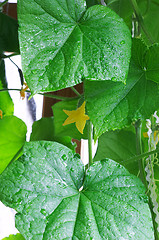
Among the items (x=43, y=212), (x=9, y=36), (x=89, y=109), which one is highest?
(x=9, y=36)

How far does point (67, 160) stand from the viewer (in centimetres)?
37

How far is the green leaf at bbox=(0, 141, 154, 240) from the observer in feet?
1.05

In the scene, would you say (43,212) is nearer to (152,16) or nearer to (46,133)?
(46,133)

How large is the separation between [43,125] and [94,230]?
0.30 metres

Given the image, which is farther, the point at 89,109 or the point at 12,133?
the point at 12,133

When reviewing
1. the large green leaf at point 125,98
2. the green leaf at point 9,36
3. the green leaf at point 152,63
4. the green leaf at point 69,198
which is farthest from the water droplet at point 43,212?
the green leaf at point 9,36

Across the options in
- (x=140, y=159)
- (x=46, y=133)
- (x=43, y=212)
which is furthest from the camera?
(x=46, y=133)

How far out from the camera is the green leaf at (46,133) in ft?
1.92

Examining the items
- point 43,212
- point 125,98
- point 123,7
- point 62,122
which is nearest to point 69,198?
point 43,212

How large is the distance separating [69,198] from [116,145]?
24 centimetres

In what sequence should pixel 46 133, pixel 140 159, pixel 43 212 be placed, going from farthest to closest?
pixel 46 133 → pixel 140 159 → pixel 43 212

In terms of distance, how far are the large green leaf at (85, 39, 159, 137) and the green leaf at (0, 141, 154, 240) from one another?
55 mm

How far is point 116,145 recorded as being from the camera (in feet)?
1.87

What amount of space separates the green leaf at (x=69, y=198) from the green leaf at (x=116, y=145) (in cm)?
18
